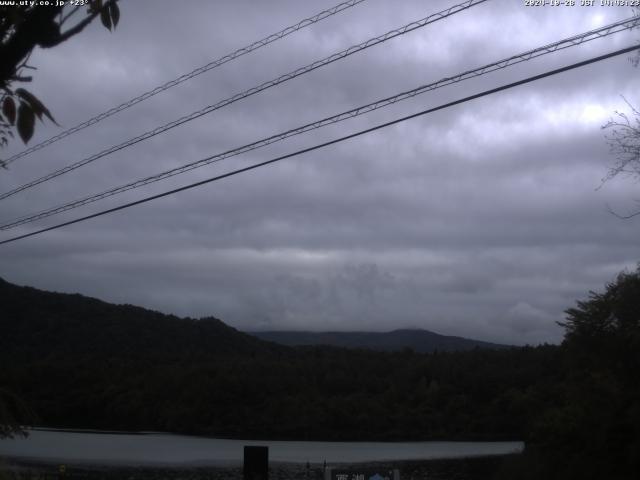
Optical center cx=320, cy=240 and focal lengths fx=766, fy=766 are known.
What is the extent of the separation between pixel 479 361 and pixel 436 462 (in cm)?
3025

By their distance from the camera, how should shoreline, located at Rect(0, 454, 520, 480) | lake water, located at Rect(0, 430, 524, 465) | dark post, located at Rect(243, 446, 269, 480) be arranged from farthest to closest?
lake water, located at Rect(0, 430, 524, 465), shoreline, located at Rect(0, 454, 520, 480), dark post, located at Rect(243, 446, 269, 480)

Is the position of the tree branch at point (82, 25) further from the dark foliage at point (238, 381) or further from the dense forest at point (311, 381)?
the dark foliage at point (238, 381)

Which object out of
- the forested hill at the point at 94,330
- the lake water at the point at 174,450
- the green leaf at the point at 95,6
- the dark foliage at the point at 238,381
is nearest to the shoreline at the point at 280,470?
the lake water at the point at 174,450

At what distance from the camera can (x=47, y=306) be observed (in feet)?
180

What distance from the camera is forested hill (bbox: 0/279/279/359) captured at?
49062 millimetres

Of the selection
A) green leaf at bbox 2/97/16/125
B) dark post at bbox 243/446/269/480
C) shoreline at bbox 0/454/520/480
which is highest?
green leaf at bbox 2/97/16/125

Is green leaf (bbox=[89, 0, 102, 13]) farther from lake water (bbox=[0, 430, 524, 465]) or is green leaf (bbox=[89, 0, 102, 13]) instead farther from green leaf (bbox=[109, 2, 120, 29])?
lake water (bbox=[0, 430, 524, 465])

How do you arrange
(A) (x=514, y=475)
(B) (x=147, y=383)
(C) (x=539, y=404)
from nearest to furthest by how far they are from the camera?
1. (A) (x=514, y=475)
2. (C) (x=539, y=404)
3. (B) (x=147, y=383)

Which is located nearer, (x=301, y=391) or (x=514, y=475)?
(x=514, y=475)

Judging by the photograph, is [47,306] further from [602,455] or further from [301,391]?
[602,455]

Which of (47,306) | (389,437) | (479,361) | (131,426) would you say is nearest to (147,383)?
(131,426)

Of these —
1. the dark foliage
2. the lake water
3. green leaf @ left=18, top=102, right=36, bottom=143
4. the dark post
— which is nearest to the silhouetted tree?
green leaf @ left=18, top=102, right=36, bottom=143

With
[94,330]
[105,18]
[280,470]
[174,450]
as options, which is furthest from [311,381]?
[105,18]

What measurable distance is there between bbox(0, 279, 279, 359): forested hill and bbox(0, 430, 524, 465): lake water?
18.9 ft
